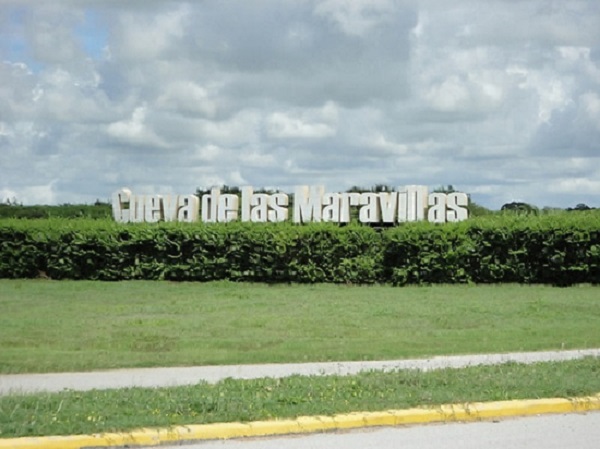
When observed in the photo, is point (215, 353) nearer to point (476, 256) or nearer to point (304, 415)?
point (304, 415)

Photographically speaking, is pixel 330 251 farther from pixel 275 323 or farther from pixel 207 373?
pixel 207 373

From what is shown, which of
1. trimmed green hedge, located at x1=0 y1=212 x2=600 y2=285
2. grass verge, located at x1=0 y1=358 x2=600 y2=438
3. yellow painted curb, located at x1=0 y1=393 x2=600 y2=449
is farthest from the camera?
trimmed green hedge, located at x1=0 y1=212 x2=600 y2=285

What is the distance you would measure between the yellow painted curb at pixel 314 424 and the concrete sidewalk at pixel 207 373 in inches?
101

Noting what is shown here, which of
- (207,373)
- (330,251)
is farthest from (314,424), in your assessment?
(330,251)

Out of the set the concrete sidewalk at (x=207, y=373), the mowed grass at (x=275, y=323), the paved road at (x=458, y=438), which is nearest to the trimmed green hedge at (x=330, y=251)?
the mowed grass at (x=275, y=323)

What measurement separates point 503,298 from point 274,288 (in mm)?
6861

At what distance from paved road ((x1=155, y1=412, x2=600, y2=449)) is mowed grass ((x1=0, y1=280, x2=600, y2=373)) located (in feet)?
16.4

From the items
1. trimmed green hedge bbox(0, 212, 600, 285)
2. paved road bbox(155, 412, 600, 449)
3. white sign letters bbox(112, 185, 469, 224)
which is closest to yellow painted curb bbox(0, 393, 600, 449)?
paved road bbox(155, 412, 600, 449)

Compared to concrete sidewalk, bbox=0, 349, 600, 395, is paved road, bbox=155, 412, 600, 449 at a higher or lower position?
lower

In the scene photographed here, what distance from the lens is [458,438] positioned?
946 centimetres

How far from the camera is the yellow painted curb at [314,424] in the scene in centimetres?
878

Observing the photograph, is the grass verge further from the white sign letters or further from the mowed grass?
the white sign letters

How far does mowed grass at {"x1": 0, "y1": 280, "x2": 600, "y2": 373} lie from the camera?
15.4 m

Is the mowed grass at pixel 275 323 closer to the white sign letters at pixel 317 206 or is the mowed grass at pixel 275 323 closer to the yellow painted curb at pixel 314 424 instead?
the white sign letters at pixel 317 206
